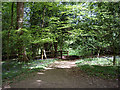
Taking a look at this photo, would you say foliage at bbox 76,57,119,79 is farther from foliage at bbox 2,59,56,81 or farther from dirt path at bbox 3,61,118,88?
foliage at bbox 2,59,56,81

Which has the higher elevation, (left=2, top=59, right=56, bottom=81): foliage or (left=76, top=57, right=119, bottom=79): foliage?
(left=76, top=57, right=119, bottom=79): foliage

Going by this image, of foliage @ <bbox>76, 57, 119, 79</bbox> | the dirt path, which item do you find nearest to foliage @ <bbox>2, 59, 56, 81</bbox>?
the dirt path

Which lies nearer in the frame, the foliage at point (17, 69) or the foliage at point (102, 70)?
the foliage at point (102, 70)

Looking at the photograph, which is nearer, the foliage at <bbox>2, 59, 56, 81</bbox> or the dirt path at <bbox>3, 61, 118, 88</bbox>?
the dirt path at <bbox>3, 61, 118, 88</bbox>

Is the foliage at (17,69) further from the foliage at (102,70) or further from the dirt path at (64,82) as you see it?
the foliage at (102,70)

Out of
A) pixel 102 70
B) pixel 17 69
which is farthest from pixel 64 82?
pixel 17 69

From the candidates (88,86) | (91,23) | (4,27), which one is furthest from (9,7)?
(88,86)

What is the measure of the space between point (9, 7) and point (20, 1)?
235cm

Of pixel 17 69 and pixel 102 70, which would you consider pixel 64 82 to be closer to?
pixel 102 70

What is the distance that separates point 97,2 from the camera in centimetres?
412

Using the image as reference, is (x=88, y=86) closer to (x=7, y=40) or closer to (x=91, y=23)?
(x=91, y=23)

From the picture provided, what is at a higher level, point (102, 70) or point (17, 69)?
point (102, 70)

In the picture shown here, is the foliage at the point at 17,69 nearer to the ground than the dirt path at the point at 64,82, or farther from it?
nearer to the ground

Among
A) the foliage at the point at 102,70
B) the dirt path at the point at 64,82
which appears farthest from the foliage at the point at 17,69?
the foliage at the point at 102,70
